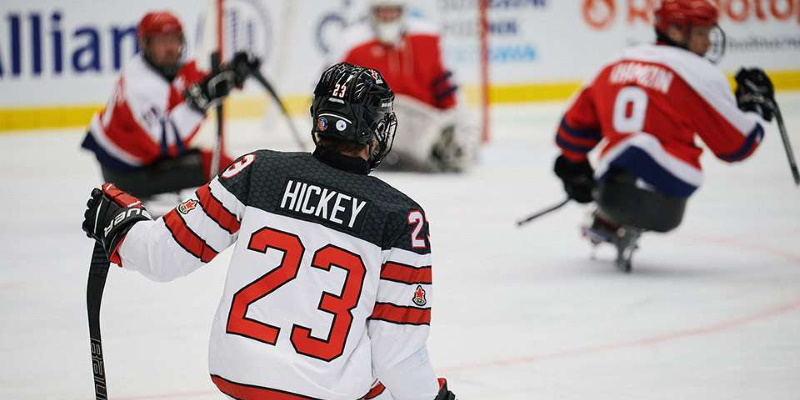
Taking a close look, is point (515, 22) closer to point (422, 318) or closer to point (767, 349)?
point (767, 349)

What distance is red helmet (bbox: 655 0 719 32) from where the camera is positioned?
4.96 metres

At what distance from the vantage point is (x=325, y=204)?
2336mm

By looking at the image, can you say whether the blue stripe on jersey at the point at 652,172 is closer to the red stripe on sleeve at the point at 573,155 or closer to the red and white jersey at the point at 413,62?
the red stripe on sleeve at the point at 573,155

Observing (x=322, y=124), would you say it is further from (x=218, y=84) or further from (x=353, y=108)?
(x=218, y=84)

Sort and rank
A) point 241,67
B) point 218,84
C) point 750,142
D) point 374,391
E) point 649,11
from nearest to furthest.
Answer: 1. point 374,391
2. point 750,142
3. point 218,84
4. point 241,67
5. point 649,11

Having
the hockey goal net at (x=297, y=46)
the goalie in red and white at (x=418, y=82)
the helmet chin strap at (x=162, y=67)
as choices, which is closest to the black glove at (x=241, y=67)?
the helmet chin strap at (x=162, y=67)

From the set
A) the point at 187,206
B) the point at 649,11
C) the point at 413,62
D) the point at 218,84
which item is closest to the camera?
the point at 187,206

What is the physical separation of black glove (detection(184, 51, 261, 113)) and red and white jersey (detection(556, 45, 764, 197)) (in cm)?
197

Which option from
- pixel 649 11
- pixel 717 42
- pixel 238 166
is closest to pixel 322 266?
pixel 238 166

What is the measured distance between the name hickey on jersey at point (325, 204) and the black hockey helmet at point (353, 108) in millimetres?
111

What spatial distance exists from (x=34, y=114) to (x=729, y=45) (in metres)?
6.47

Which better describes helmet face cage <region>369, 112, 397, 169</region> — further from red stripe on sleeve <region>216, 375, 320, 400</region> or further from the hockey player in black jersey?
red stripe on sleeve <region>216, 375, 320, 400</region>

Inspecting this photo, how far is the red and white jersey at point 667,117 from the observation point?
4.88 meters

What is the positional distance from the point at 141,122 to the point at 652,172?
2466 mm
